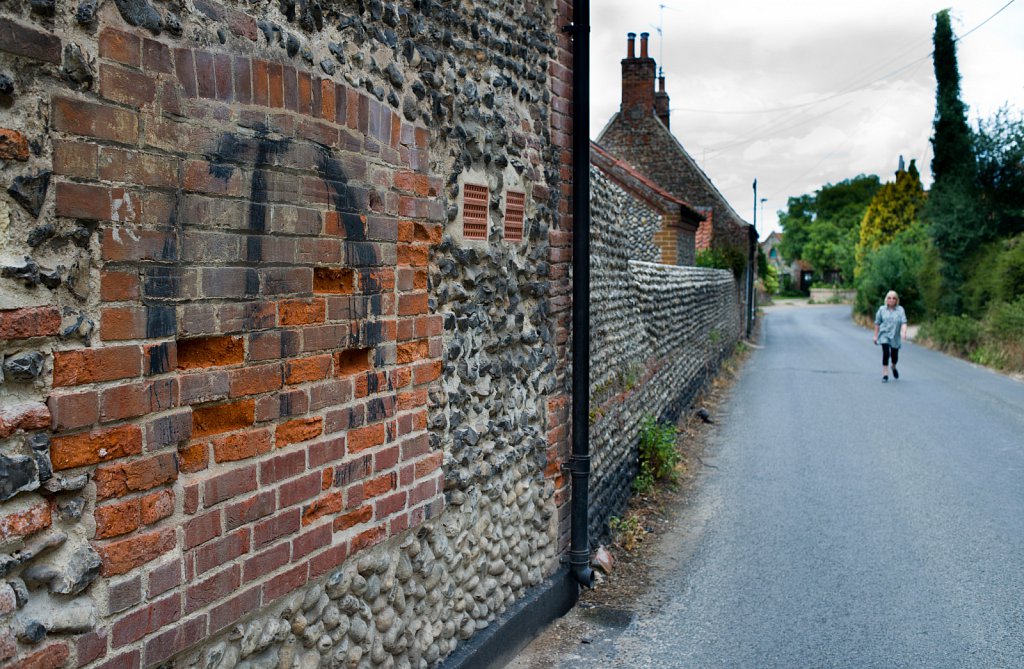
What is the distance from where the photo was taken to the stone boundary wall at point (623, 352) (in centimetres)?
610

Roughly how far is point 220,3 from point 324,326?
3.53 ft

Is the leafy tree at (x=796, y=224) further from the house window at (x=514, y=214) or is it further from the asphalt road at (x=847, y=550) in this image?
the house window at (x=514, y=214)

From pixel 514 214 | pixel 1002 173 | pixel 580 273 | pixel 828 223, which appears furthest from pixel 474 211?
pixel 828 223

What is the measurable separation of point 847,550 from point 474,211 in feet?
13.5

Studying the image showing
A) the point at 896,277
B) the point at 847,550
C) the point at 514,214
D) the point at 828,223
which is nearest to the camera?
the point at 514,214

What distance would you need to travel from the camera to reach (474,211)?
155 inches

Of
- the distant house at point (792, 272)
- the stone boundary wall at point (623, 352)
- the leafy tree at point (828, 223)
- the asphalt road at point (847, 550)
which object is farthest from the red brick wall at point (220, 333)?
the distant house at point (792, 272)

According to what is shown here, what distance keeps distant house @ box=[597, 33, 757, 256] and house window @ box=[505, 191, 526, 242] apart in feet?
84.0

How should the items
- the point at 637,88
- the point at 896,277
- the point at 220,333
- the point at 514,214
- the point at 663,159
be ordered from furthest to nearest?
the point at 896,277
the point at 663,159
the point at 637,88
the point at 514,214
the point at 220,333

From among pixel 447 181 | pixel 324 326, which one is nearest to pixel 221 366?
pixel 324 326

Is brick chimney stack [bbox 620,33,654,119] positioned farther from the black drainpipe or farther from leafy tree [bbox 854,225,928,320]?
the black drainpipe

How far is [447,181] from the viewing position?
12.1 ft

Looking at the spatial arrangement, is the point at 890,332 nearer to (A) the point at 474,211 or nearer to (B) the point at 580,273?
(B) the point at 580,273

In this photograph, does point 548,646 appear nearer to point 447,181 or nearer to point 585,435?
point 585,435
